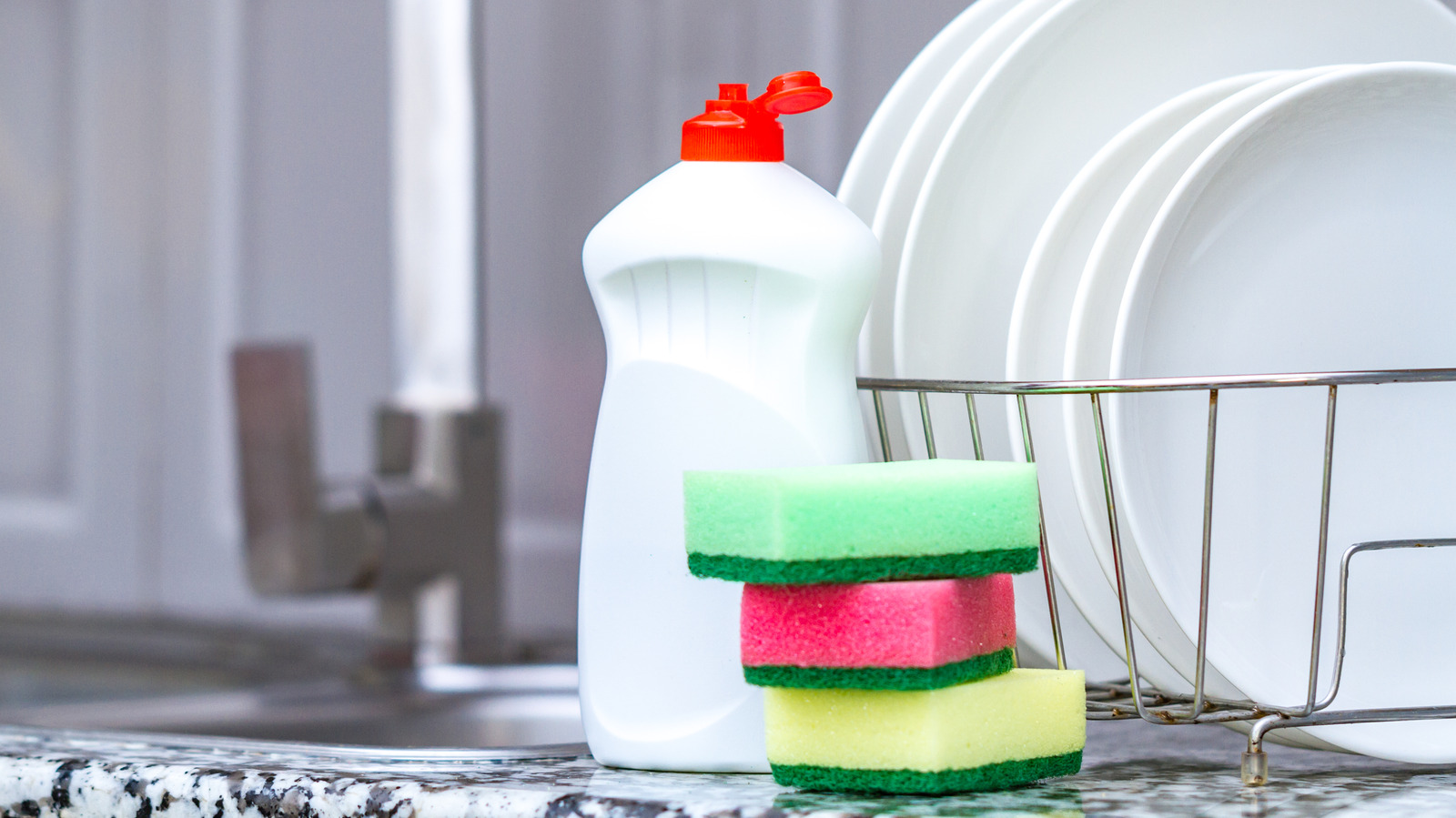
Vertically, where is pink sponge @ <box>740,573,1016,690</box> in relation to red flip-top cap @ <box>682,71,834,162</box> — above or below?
below

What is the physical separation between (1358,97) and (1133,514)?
18 centimetres

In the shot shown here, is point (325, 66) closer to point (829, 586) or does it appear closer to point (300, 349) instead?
point (300, 349)

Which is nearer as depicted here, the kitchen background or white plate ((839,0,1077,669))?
white plate ((839,0,1077,669))

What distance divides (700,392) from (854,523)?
0.36 ft

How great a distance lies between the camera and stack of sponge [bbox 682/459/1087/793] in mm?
404

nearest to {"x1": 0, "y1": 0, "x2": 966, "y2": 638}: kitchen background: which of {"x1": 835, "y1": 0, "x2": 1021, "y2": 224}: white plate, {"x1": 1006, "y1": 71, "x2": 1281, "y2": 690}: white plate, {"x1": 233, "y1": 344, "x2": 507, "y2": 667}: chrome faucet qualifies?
{"x1": 233, "y1": 344, "x2": 507, "y2": 667}: chrome faucet

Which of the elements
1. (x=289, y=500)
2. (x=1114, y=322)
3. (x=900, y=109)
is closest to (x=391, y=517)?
(x=289, y=500)

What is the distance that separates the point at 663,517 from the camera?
50cm

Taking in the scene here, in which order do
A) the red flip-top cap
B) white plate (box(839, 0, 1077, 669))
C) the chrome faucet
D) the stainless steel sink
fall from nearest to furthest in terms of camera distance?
the red flip-top cap, white plate (box(839, 0, 1077, 669)), the stainless steel sink, the chrome faucet

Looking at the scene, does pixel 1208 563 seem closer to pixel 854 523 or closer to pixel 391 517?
pixel 854 523

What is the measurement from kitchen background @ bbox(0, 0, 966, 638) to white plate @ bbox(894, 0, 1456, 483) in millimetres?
536

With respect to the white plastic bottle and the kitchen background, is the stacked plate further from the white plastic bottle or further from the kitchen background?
the kitchen background

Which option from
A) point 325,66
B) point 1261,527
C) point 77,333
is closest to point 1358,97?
point 1261,527

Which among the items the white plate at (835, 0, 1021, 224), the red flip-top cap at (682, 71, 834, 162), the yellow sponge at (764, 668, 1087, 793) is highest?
the white plate at (835, 0, 1021, 224)
